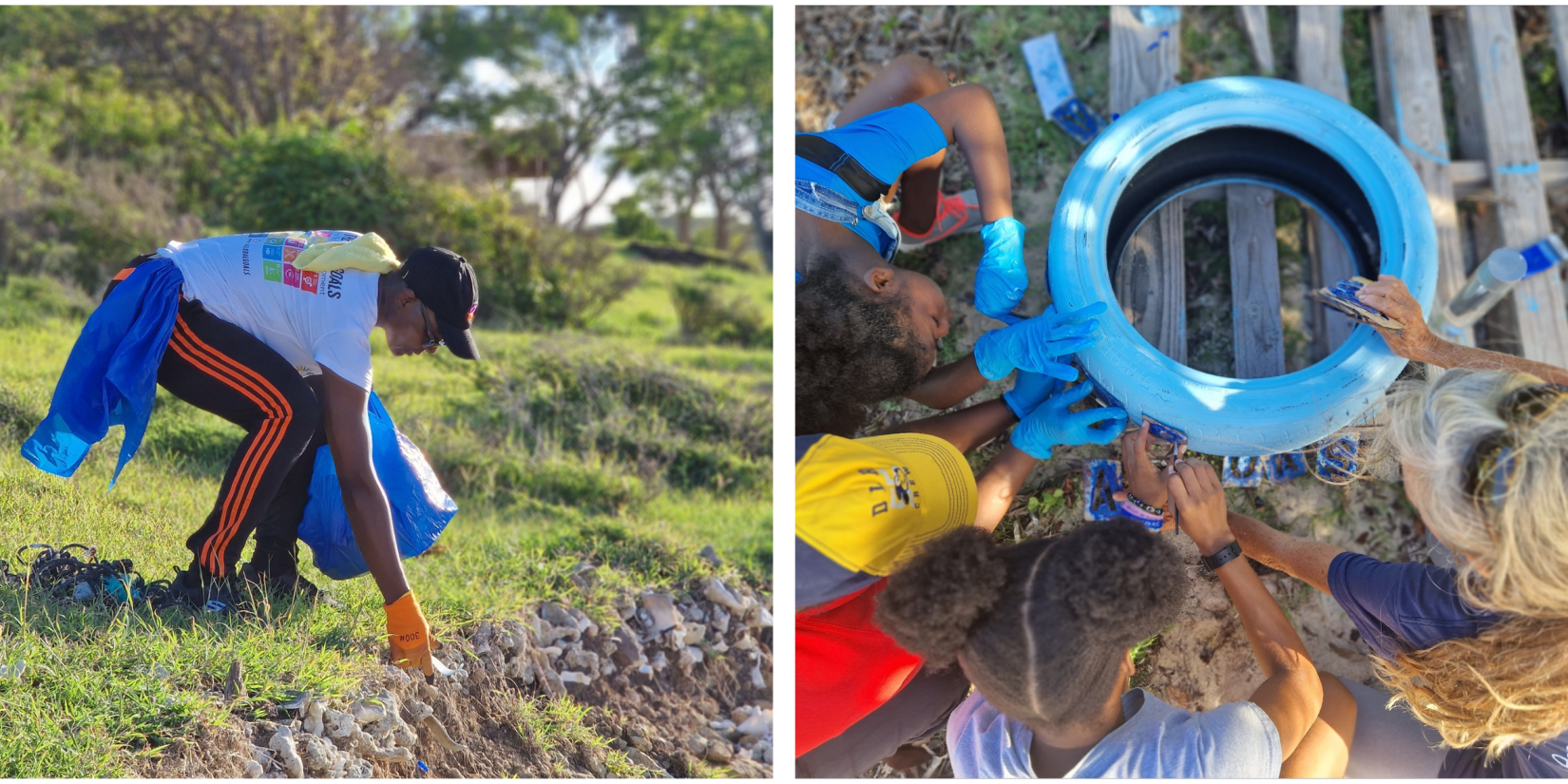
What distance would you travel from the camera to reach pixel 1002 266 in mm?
2916

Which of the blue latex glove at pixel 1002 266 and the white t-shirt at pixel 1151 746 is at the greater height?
the blue latex glove at pixel 1002 266

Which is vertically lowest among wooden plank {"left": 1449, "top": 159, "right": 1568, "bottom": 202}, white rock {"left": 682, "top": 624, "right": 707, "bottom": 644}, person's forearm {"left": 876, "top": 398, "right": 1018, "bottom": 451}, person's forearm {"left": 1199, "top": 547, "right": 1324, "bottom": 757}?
white rock {"left": 682, "top": 624, "right": 707, "bottom": 644}

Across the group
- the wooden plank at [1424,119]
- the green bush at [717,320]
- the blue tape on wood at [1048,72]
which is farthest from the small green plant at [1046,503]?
the green bush at [717,320]

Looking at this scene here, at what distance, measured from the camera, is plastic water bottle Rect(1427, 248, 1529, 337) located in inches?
129

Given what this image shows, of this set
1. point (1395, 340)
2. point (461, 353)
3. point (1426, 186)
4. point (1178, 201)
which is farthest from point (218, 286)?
point (1426, 186)

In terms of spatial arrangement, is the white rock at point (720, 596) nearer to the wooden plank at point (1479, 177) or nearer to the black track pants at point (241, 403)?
the black track pants at point (241, 403)

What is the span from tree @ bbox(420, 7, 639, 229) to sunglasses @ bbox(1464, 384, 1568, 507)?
11.3 m

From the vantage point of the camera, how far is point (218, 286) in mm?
2562

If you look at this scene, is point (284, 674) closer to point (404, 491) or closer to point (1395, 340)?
point (404, 491)

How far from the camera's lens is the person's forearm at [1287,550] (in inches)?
107

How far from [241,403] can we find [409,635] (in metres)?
0.84

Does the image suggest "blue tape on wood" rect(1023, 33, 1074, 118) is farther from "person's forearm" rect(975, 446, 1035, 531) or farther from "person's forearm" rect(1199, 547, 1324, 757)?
"person's forearm" rect(1199, 547, 1324, 757)

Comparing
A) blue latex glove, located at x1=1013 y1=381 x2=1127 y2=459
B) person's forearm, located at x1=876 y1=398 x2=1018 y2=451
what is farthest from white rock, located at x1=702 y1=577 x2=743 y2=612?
blue latex glove, located at x1=1013 y1=381 x2=1127 y2=459

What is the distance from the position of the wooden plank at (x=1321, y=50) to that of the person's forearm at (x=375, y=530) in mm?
3910
